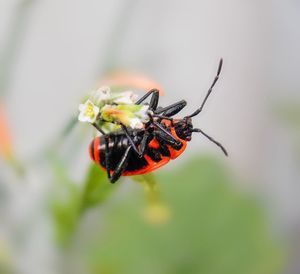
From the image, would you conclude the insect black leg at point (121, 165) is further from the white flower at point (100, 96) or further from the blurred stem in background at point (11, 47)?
the blurred stem in background at point (11, 47)

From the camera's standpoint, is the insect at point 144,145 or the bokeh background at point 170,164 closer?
the insect at point 144,145

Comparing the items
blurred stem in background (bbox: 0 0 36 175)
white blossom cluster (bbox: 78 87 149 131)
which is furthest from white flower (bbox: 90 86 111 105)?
blurred stem in background (bbox: 0 0 36 175)

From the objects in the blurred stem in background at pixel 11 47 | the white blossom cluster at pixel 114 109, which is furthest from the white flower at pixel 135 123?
the blurred stem in background at pixel 11 47

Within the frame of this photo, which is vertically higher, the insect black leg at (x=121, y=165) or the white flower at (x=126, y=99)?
the white flower at (x=126, y=99)

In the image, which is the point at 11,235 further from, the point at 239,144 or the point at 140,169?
the point at 239,144

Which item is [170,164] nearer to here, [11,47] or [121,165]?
[11,47]

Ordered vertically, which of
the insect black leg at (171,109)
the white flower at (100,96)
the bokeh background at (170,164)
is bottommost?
the bokeh background at (170,164)
